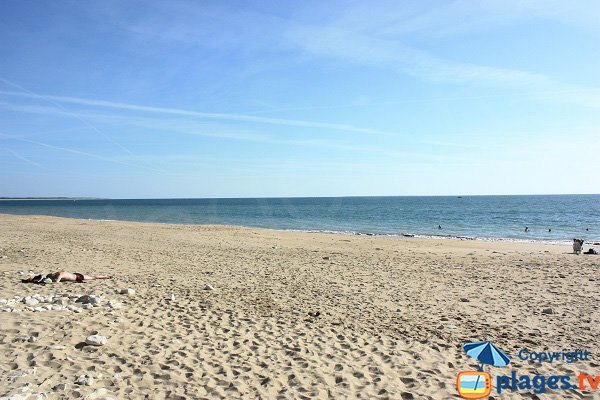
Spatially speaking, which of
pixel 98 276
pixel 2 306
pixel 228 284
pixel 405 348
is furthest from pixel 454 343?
pixel 98 276

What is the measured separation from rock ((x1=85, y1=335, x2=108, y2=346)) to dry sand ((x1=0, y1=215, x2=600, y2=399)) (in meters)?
0.08

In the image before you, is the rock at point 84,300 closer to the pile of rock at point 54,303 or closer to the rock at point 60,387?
the pile of rock at point 54,303

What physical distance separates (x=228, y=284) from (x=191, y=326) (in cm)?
408

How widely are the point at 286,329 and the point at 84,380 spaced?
356 cm

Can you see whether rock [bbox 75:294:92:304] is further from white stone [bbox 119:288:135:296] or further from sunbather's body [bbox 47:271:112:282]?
sunbather's body [bbox 47:271:112:282]

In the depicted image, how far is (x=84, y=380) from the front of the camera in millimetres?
4934

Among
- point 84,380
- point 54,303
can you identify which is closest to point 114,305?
point 54,303

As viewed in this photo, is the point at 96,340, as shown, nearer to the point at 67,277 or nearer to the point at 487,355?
the point at 67,277

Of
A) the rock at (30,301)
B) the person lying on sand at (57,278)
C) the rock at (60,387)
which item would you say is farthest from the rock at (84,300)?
the rock at (60,387)

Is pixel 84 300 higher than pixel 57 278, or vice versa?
pixel 57 278

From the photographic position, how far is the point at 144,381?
16.8 feet

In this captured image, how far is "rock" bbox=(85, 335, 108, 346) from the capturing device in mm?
6047

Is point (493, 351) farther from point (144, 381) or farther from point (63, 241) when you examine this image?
point (63, 241)

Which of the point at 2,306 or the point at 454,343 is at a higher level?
the point at 2,306
